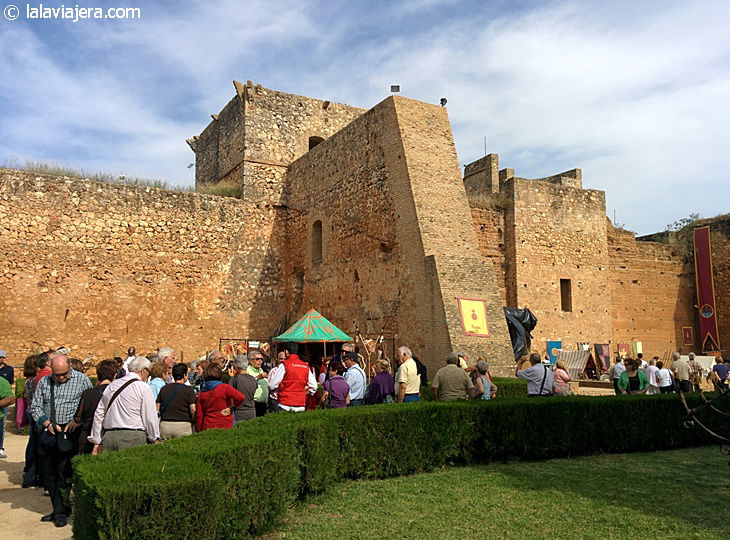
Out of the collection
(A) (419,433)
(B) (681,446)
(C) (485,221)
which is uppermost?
(C) (485,221)

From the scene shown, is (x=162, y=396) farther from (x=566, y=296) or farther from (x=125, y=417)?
(x=566, y=296)

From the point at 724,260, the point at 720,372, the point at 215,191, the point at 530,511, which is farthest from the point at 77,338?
the point at 724,260

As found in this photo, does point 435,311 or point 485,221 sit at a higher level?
point 485,221

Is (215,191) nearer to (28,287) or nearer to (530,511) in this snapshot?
(28,287)

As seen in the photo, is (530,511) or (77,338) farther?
(77,338)

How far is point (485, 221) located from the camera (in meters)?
17.7

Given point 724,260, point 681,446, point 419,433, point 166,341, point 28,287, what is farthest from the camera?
point 724,260

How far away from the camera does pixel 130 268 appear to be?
16.8m

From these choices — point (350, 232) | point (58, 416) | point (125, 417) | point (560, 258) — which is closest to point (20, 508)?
point (58, 416)

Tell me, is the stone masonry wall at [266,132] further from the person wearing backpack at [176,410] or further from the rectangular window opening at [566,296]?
the person wearing backpack at [176,410]

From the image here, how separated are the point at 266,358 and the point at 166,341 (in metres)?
5.46

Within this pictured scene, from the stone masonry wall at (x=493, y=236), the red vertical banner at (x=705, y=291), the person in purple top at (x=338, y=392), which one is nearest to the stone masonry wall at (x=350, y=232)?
the stone masonry wall at (x=493, y=236)

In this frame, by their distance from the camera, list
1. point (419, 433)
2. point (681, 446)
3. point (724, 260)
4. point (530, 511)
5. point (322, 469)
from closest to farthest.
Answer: point (530, 511), point (322, 469), point (419, 433), point (681, 446), point (724, 260)

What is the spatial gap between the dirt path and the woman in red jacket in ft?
5.03
